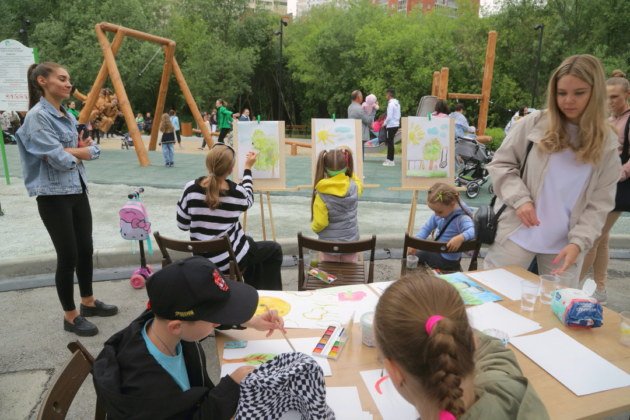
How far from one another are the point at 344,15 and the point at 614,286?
26502 mm

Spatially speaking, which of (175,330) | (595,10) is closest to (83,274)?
(175,330)

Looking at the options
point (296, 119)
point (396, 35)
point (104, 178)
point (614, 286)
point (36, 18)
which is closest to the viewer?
point (614, 286)

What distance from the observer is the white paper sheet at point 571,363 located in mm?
1547

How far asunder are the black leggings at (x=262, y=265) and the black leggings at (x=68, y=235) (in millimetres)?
1206

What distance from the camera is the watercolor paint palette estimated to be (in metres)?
1.72

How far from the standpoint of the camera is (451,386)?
106 centimetres

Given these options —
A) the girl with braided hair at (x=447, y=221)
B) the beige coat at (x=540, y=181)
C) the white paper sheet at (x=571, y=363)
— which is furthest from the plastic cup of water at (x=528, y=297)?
the girl with braided hair at (x=447, y=221)

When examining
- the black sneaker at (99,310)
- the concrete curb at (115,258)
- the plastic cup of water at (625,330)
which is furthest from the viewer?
the concrete curb at (115,258)

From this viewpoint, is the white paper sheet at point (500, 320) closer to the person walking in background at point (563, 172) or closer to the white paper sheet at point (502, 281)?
the white paper sheet at point (502, 281)

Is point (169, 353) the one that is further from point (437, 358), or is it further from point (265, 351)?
point (437, 358)

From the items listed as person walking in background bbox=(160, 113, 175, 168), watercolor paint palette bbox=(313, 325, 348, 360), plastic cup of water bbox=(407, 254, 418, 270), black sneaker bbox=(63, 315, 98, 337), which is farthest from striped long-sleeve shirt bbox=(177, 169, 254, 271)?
person walking in background bbox=(160, 113, 175, 168)

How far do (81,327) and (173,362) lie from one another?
7.05ft

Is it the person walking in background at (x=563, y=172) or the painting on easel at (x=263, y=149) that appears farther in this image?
the painting on easel at (x=263, y=149)

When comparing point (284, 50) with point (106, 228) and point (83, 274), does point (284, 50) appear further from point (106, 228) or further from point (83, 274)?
point (83, 274)
